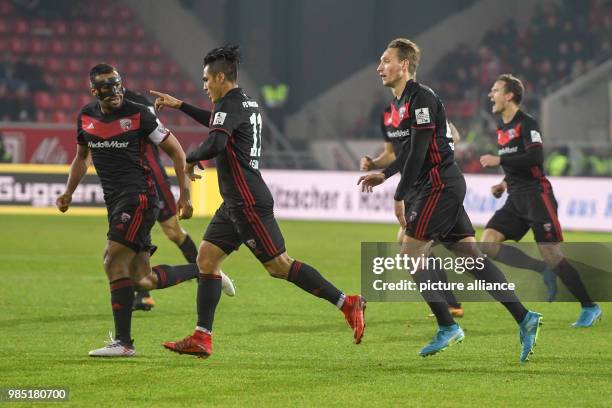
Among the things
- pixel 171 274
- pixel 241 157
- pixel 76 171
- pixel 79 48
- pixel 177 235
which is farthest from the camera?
pixel 79 48

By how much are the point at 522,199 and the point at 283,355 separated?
11.0 ft

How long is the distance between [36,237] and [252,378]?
39.6 ft

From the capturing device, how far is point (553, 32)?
3206 cm

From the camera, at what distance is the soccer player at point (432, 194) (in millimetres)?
7539

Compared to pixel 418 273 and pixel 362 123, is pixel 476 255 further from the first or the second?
pixel 362 123

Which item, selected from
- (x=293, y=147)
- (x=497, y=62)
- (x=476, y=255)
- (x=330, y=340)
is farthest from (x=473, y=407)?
(x=497, y=62)

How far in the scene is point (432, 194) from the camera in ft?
25.4

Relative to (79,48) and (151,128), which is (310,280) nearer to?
(151,128)

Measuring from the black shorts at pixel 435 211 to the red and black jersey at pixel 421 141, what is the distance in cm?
6

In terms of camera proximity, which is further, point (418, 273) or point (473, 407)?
point (418, 273)

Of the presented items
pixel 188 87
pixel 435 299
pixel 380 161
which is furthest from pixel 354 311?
pixel 188 87

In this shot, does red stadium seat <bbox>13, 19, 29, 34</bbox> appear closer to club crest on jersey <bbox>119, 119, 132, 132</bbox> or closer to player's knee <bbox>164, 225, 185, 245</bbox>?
player's knee <bbox>164, 225, 185, 245</bbox>

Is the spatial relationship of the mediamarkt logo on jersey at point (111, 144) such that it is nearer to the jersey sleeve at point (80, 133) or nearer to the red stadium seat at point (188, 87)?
the jersey sleeve at point (80, 133)

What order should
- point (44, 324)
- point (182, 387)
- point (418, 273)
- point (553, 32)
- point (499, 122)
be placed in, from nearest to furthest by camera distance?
point (182, 387) → point (418, 273) → point (44, 324) → point (499, 122) → point (553, 32)
